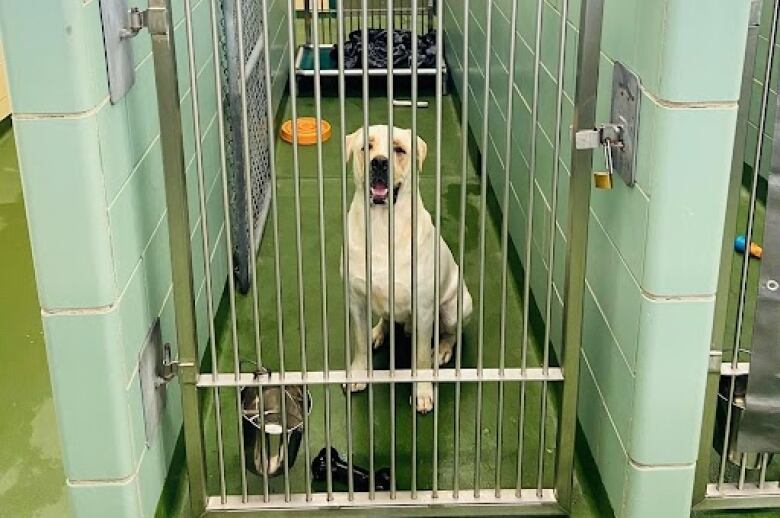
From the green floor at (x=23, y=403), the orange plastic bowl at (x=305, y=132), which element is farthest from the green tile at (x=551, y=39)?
the orange plastic bowl at (x=305, y=132)

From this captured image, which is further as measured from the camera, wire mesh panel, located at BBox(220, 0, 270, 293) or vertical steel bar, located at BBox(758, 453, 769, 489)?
wire mesh panel, located at BBox(220, 0, 270, 293)

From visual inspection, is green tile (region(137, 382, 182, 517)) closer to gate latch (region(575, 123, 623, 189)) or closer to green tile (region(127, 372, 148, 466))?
green tile (region(127, 372, 148, 466))

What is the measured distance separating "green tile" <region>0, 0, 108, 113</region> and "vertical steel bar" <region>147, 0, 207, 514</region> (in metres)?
0.13

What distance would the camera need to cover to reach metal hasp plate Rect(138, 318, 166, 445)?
5.70 feet

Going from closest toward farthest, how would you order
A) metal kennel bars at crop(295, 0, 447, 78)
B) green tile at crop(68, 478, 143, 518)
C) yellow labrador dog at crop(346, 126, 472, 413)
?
1. green tile at crop(68, 478, 143, 518)
2. yellow labrador dog at crop(346, 126, 472, 413)
3. metal kennel bars at crop(295, 0, 447, 78)

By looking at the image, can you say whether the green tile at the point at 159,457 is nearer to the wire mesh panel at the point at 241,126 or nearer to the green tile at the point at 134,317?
the green tile at the point at 134,317

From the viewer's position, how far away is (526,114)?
2.74 m

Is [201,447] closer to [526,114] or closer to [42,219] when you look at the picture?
[42,219]

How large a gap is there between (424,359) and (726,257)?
2.89ft

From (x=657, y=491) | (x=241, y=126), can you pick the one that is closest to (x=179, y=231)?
(x=241, y=126)

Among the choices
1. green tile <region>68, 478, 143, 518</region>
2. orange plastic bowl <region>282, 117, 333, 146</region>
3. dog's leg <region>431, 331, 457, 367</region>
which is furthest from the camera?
orange plastic bowl <region>282, 117, 333, 146</region>

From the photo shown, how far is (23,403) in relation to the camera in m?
2.38

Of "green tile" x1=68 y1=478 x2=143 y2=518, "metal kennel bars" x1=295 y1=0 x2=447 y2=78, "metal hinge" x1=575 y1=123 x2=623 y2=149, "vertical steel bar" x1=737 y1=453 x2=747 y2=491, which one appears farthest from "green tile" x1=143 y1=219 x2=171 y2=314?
"metal kennel bars" x1=295 y1=0 x2=447 y2=78

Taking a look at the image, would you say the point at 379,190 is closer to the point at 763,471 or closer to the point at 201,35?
the point at 201,35
